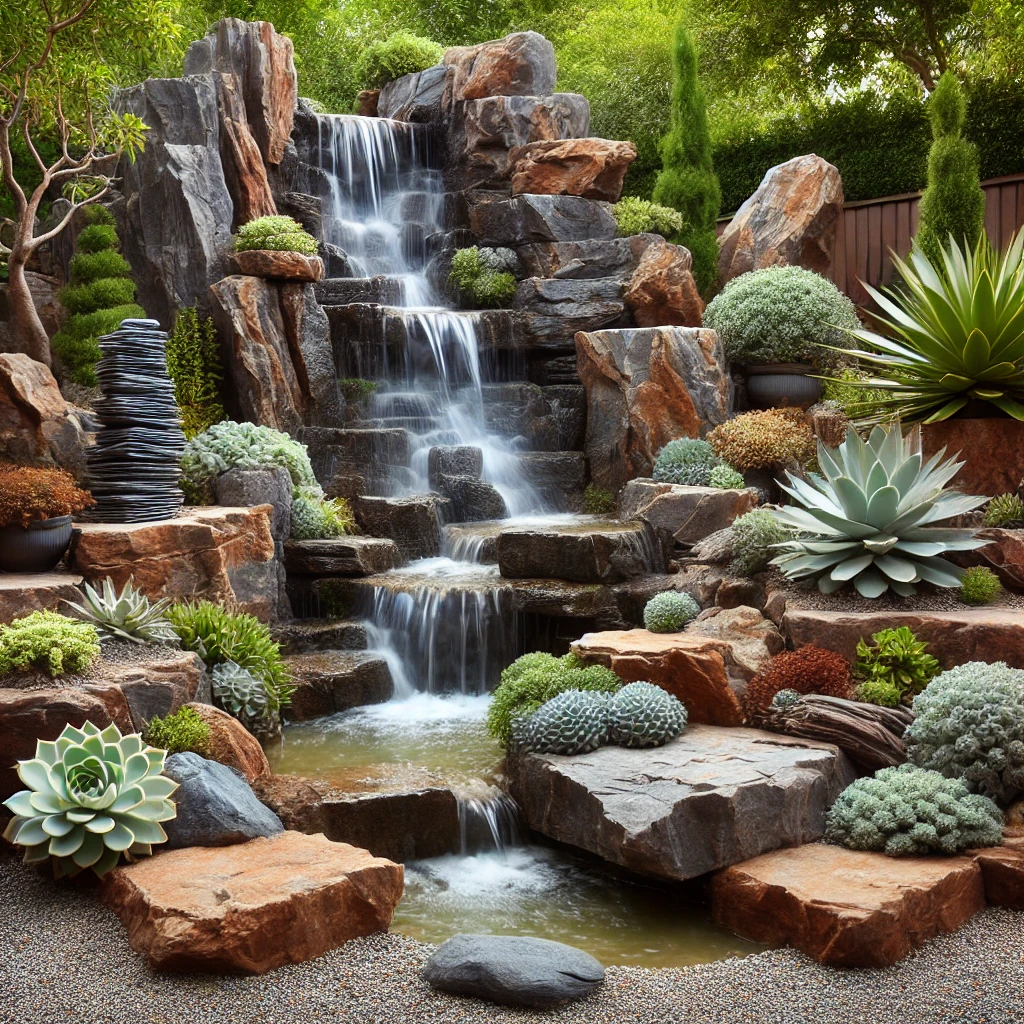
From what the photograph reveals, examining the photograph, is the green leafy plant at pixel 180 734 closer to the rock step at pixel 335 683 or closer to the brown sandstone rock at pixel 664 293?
the rock step at pixel 335 683

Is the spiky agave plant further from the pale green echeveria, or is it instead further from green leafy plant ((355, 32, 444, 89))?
green leafy plant ((355, 32, 444, 89))

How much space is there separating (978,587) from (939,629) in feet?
1.79

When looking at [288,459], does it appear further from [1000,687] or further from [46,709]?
[1000,687]

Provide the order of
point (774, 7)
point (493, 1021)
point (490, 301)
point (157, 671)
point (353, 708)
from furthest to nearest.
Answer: point (774, 7) < point (490, 301) < point (353, 708) < point (157, 671) < point (493, 1021)

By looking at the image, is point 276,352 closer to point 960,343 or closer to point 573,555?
point 573,555

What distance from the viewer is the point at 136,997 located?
153 inches

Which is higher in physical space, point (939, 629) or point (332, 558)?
point (332, 558)

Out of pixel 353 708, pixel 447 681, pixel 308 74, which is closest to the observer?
pixel 353 708

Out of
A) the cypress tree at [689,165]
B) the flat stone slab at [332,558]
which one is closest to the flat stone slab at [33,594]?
the flat stone slab at [332,558]

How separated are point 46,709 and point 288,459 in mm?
4539

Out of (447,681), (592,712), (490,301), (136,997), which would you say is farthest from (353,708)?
(490,301)

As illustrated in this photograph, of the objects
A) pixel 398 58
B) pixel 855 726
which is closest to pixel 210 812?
pixel 855 726

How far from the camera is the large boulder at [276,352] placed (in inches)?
430

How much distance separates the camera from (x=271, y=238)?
11336 mm
